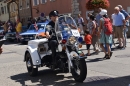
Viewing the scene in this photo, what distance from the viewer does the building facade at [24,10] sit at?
143 ft

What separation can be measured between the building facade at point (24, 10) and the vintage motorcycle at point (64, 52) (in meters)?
34.2

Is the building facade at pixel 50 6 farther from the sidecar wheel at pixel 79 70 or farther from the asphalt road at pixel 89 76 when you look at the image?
the sidecar wheel at pixel 79 70

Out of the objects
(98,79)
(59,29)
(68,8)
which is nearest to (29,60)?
(59,29)

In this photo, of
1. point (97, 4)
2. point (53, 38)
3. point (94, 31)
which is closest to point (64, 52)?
point (53, 38)

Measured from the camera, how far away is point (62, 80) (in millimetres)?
8344

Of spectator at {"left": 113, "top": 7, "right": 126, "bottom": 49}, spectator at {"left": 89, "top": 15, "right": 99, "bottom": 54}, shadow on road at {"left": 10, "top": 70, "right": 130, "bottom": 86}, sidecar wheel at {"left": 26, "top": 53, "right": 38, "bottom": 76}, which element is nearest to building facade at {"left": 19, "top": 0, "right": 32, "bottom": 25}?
spectator at {"left": 113, "top": 7, "right": 126, "bottom": 49}

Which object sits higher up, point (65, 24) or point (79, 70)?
point (65, 24)

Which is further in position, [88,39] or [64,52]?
[88,39]

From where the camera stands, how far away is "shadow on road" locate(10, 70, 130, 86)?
25.2ft

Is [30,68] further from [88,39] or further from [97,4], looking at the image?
[97,4]

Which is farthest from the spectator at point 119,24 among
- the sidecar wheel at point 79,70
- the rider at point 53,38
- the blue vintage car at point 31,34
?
the blue vintage car at point 31,34

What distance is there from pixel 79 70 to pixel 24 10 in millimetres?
39018

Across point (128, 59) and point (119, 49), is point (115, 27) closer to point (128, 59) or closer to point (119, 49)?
point (119, 49)

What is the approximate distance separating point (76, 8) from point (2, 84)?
758 inches
